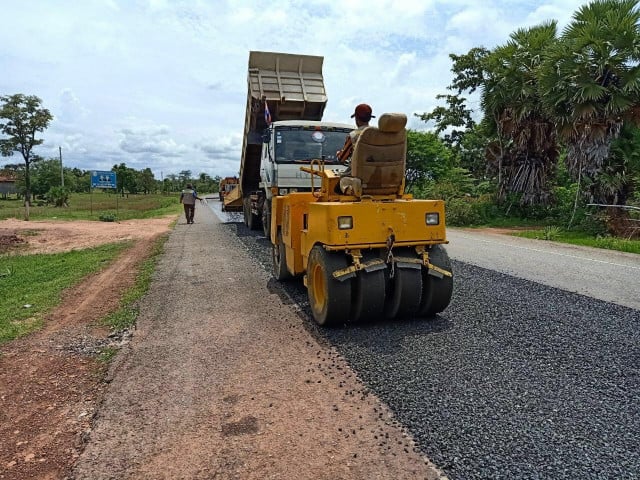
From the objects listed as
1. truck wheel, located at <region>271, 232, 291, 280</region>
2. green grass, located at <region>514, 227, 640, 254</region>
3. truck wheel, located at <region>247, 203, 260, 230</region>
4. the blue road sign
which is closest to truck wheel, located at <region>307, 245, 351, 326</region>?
truck wheel, located at <region>271, 232, 291, 280</region>

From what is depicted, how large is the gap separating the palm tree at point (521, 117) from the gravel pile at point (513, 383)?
590 inches

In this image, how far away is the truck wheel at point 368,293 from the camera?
16.1ft

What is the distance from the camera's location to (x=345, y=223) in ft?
15.6

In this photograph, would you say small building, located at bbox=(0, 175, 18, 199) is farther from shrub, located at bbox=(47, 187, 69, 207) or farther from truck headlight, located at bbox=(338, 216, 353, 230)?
truck headlight, located at bbox=(338, 216, 353, 230)

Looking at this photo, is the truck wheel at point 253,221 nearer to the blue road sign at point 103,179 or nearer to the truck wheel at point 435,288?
the truck wheel at point 435,288

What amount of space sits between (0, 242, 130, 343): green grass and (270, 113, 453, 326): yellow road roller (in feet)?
11.2

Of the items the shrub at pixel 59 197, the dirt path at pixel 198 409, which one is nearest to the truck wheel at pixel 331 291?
the dirt path at pixel 198 409

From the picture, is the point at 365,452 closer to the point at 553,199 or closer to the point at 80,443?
the point at 80,443

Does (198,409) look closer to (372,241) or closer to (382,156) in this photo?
(372,241)

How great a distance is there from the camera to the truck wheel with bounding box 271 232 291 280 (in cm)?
714

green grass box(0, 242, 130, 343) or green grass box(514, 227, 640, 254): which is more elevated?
green grass box(514, 227, 640, 254)

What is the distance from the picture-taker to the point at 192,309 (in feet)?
19.8

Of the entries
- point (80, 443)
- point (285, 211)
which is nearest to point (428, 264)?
point (285, 211)

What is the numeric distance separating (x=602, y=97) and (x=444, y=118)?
15467mm
